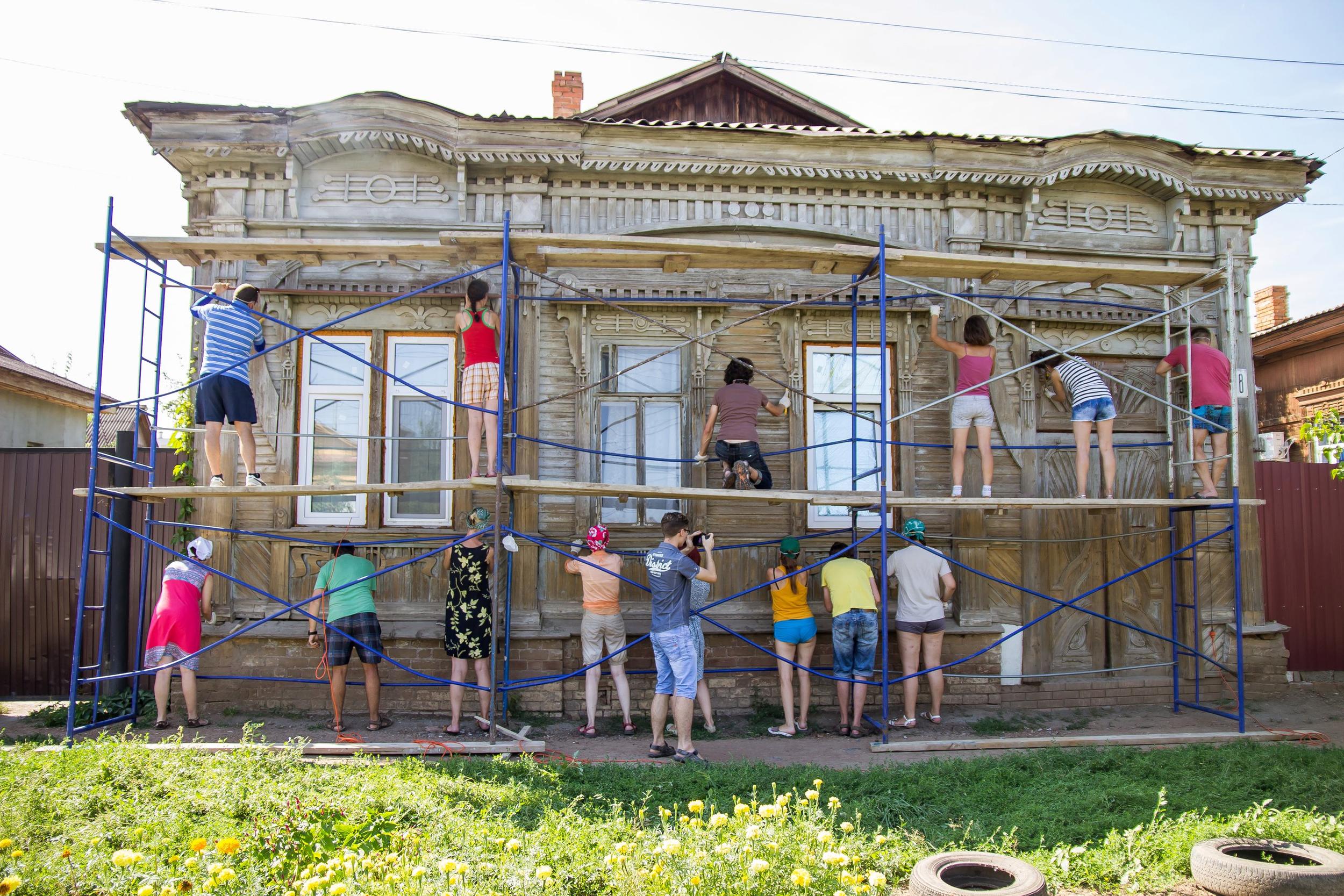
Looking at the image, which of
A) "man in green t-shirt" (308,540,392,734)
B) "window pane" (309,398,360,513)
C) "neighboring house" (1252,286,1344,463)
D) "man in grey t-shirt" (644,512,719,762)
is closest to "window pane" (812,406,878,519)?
"man in grey t-shirt" (644,512,719,762)

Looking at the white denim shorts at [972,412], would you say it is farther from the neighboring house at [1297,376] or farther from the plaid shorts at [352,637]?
the neighboring house at [1297,376]

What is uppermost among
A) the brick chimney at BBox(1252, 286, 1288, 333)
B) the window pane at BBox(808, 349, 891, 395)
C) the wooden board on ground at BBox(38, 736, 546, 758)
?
the brick chimney at BBox(1252, 286, 1288, 333)

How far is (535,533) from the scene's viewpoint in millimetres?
8445

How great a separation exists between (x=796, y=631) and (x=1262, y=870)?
400 centimetres

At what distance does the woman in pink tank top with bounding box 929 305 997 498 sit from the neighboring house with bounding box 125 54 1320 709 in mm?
738

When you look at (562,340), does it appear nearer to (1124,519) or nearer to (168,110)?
(168,110)

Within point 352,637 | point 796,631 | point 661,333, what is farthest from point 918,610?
point 352,637

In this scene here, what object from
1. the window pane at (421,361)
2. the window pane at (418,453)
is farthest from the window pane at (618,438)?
the window pane at (421,361)

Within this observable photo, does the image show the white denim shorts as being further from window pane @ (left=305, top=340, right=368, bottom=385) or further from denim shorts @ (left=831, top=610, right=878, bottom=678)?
window pane @ (left=305, top=340, right=368, bottom=385)

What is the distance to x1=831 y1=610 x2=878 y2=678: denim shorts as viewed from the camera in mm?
7543

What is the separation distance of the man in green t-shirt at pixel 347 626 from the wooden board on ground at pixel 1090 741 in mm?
4153

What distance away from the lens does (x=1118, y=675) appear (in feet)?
29.6

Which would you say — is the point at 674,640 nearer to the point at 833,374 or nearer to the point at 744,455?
the point at 744,455

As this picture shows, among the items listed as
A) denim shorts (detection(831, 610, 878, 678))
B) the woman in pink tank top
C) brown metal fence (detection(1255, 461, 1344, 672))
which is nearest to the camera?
denim shorts (detection(831, 610, 878, 678))
